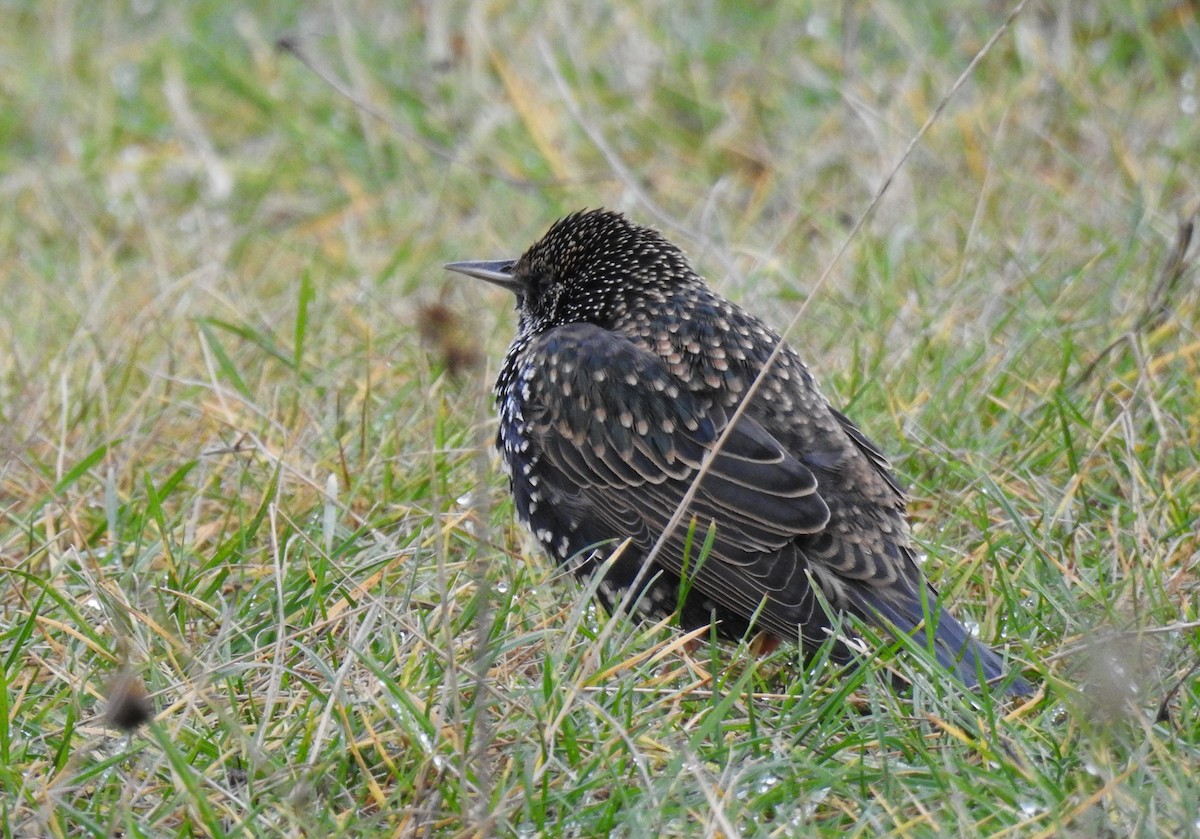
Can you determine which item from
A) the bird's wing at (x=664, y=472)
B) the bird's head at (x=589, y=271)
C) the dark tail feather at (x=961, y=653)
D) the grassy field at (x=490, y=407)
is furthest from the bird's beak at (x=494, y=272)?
the dark tail feather at (x=961, y=653)

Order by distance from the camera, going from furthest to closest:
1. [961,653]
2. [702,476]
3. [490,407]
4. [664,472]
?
[490,407] < [664,472] < [702,476] < [961,653]

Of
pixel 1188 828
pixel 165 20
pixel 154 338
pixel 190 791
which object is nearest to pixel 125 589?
pixel 190 791

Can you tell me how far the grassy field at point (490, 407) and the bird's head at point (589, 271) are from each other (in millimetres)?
308

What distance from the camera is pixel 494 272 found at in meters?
4.74

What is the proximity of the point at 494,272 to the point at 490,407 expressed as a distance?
1.84ft

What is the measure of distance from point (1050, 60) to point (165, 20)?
4435 mm

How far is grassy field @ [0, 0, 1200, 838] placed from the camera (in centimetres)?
306

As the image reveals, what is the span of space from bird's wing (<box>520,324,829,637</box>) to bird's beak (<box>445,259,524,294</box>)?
0.55 m

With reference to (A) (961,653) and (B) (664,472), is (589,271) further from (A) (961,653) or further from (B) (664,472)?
(A) (961,653)

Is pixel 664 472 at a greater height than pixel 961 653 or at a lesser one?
lesser

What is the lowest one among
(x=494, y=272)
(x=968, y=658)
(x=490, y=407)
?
(x=490, y=407)

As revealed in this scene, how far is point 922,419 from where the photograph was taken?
4.68 metres

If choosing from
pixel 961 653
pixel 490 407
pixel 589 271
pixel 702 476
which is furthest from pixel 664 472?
pixel 490 407

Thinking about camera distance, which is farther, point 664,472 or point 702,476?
point 664,472
